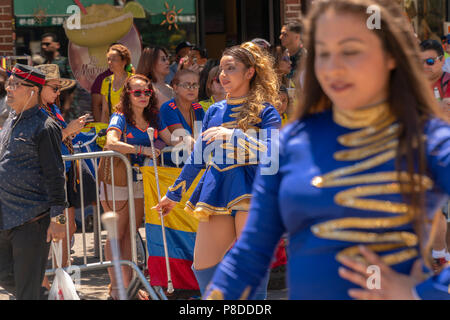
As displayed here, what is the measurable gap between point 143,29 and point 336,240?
839 centimetres

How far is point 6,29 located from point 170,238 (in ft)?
14.4

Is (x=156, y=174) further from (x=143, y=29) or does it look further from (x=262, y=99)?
(x=143, y=29)

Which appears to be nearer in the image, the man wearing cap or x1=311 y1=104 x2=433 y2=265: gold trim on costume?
x1=311 y1=104 x2=433 y2=265: gold trim on costume

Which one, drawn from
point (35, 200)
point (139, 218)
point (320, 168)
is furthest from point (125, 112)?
point (320, 168)

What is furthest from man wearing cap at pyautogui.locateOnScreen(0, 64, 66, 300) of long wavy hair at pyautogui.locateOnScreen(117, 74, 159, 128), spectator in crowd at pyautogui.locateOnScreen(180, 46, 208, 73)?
spectator in crowd at pyautogui.locateOnScreen(180, 46, 208, 73)

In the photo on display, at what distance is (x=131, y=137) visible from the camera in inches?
250

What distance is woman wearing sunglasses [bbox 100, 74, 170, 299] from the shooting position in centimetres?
628

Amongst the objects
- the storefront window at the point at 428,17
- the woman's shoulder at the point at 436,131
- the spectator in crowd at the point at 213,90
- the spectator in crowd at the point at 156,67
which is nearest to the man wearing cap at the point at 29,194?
the spectator in crowd at the point at 213,90

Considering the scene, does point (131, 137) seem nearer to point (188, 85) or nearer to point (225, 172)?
point (188, 85)

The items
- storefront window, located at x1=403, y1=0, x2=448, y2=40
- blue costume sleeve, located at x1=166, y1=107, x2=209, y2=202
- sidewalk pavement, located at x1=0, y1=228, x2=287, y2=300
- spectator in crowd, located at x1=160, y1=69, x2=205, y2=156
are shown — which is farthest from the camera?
storefront window, located at x1=403, y1=0, x2=448, y2=40

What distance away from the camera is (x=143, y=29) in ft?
32.9

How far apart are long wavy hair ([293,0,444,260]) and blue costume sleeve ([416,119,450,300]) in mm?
25

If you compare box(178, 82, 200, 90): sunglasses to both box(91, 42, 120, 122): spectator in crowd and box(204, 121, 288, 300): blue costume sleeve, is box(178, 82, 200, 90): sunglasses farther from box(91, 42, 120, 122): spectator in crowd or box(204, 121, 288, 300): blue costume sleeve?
box(204, 121, 288, 300): blue costume sleeve

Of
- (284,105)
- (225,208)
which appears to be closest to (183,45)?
(284,105)
